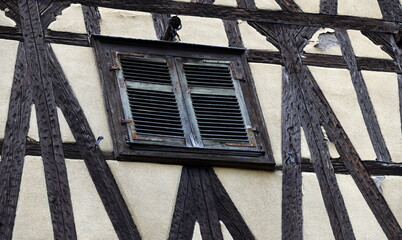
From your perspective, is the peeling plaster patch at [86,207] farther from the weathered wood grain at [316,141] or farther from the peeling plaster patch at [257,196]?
the weathered wood grain at [316,141]

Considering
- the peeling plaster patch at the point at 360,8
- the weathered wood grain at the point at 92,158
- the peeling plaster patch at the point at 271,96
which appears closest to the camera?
the weathered wood grain at the point at 92,158

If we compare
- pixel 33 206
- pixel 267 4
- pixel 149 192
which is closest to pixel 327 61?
pixel 267 4

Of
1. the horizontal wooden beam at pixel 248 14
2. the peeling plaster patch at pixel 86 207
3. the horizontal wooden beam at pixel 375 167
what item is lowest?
the peeling plaster patch at pixel 86 207

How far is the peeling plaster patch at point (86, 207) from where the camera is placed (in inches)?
327

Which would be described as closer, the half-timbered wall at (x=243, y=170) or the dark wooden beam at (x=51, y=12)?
the half-timbered wall at (x=243, y=170)

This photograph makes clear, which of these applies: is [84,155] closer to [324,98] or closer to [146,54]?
[146,54]

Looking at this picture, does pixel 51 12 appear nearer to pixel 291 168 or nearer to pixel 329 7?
pixel 291 168

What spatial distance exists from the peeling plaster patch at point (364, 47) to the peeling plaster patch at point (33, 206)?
310 cm

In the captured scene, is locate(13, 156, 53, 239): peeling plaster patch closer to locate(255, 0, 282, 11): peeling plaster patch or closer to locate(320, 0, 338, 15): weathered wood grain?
locate(255, 0, 282, 11): peeling plaster patch

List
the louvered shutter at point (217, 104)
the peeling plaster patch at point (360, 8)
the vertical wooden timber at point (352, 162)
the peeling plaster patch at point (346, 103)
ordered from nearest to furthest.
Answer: the vertical wooden timber at point (352, 162), the louvered shutter at point (217, 104), the peeling plaster patch at point (346, 103), the peeling plaster patch at point (360, 8)

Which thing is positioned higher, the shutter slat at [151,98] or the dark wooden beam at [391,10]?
the dark wooden beam at [391,10]

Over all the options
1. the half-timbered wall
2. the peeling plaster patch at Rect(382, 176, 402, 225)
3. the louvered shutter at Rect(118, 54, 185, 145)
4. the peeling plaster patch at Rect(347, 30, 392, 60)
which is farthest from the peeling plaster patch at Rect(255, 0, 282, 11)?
the peeling plaster patch at Rect(382, 176, 402, 225)

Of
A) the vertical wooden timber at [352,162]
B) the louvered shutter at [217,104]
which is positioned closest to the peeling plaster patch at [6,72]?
the louvered shutter at [217,104]

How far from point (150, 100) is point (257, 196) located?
1144 millimetres
